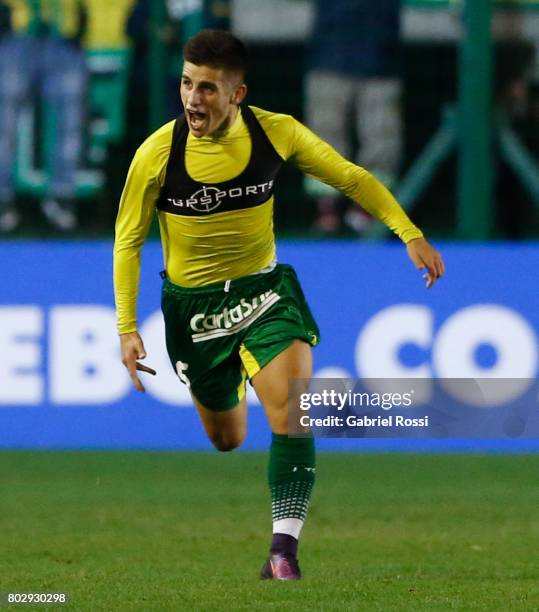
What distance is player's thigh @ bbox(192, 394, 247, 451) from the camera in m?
7.71

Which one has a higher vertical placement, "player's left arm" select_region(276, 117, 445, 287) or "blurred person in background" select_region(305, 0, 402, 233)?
"player's left arm" select_region(276, 117, 445, 287)

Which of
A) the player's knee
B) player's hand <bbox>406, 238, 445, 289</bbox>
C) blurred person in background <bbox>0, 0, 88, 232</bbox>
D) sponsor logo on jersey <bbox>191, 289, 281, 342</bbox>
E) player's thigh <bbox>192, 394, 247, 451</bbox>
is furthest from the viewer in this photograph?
blurred person in background <bbox>0, 0, 88, 232</bbox>

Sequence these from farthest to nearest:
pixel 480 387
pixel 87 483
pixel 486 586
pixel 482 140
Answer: pixel 482 140
pixel 480 387
pixel 87 483
pixel 486 586

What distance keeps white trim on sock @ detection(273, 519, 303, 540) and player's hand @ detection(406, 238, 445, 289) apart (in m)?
1.01

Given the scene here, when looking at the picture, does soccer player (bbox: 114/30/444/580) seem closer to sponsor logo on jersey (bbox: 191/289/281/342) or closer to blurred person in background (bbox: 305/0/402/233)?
sponsor logo on jersey (bbox: 191/289/281/342)

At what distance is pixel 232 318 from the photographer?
23.6 feet

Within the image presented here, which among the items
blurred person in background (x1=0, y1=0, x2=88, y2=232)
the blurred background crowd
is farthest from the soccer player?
blurred person in background (x1=0, y1=0, x2=88, y2=232)

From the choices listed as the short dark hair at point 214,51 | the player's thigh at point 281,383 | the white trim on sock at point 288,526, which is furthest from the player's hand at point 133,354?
the short dark hair at point 214,51

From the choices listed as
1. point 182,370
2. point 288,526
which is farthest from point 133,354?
point 288,526

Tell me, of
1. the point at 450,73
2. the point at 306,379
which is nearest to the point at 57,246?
the point at 450,73

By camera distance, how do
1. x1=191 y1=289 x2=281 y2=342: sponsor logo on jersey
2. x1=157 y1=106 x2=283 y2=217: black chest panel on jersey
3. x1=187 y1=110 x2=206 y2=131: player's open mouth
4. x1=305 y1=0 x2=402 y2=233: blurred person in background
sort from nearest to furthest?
x1=187 y1=110 x2=206 y2=131: player's open mouth
x1=157 y1=106 x2=283 y2=217: black chest panel on jersey
x1=191 y1=289 x2=281 y2=342: sponsor logo on jersey
x1=305 y1=0 x2=402 y2=233: blurred person in background

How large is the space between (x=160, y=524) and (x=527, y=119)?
201 inches

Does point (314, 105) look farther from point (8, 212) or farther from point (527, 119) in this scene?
point (8, 212)

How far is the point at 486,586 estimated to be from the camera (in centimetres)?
662
